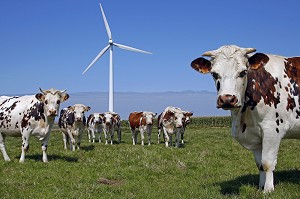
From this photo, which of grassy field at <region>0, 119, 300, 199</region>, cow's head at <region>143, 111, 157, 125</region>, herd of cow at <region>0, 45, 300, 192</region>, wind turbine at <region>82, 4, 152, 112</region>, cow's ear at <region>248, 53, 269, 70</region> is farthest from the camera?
wind turbine at <region>82, 4, 152, 112</region>

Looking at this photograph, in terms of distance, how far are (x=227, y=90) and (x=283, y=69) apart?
1885mm

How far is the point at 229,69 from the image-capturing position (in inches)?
241

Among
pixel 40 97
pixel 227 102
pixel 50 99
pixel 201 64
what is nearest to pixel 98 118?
pixel 40 97

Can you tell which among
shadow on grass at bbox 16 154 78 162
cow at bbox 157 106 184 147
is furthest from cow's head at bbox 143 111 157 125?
shadow on grass at bbox 16 154 78 162

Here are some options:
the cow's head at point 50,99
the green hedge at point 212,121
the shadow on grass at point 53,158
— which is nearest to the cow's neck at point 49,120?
the cow's head at point 50,99

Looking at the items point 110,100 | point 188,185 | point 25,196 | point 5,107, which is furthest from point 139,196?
point 110,100

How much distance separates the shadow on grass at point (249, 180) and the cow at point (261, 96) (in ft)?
2.16

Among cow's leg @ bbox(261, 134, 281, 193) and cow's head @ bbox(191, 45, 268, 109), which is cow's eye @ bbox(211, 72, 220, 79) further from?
cow's leg @ bbox(261, 134, 281, 193)

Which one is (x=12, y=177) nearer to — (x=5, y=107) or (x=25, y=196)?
(x=25, y=196)

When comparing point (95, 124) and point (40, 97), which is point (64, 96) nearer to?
point (40, 97)

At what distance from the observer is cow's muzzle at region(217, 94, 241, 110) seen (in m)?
5.76

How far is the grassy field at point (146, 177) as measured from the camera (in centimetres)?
735

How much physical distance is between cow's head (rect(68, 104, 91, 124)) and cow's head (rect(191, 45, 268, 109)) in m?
11.5

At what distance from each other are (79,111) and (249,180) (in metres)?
10.9
